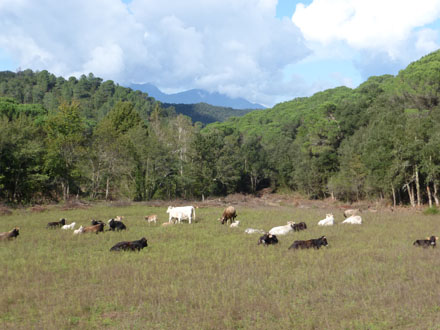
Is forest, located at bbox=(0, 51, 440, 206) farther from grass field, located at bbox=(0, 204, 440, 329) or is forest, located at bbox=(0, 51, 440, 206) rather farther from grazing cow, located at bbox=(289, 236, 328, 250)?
grazing cow, located at bbox=(289, 236, 328, 250)

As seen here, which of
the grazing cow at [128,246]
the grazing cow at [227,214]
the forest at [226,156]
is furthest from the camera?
the forest at [226,156]

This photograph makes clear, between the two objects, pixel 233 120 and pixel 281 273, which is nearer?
pixel 281 273

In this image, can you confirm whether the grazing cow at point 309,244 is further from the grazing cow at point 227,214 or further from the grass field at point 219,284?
the grazing cow at point 227,214

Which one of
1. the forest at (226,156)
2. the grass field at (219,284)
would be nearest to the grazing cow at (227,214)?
the grass field at (219,284)

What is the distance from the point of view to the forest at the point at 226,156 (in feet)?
129

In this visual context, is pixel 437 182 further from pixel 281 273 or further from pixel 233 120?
pixel 233 120

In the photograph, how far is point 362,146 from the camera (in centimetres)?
5094

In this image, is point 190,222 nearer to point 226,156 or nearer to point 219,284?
point 219,284

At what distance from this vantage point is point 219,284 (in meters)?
10.3

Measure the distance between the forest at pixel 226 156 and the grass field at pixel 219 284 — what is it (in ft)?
A: 81.5

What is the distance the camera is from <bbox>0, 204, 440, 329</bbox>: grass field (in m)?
7.96

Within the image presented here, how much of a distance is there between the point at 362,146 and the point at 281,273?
143 ft

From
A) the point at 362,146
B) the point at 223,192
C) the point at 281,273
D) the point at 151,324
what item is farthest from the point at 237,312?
the point at 223,192

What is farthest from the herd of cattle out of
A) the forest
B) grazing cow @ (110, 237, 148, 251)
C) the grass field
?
the forest
